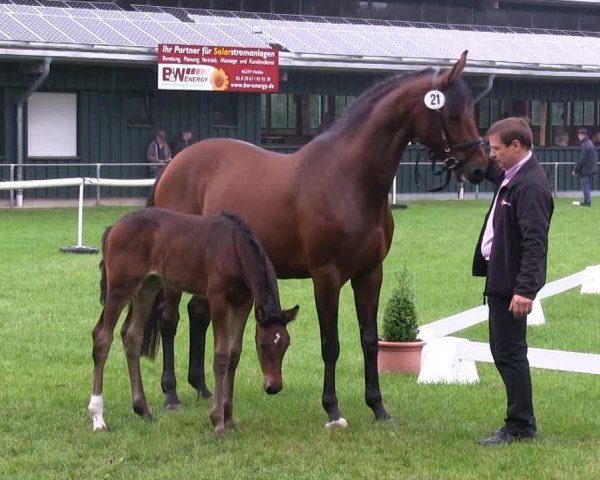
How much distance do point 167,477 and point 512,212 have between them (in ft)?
8.30

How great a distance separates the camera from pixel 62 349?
33.4 ft

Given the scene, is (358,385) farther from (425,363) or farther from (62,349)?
(62,349)

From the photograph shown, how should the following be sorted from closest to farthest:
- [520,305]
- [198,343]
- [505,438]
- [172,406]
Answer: [520,305]
[505,438]
[172,406]
[198,343]

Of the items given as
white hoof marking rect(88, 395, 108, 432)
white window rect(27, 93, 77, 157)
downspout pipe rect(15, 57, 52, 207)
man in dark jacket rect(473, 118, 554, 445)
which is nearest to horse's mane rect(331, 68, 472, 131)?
man in dark jacket rect(473, 118, 554, 445)

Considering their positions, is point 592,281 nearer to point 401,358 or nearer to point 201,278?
point 401,358

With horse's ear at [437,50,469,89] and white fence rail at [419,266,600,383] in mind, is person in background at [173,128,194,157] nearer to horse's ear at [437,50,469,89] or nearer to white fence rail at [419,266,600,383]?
white fence rail at [419,266,600,383]

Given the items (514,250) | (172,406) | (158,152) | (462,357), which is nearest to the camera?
(514,250)

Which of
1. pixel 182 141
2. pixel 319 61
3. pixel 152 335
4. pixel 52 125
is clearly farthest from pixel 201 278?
pixel 319 61

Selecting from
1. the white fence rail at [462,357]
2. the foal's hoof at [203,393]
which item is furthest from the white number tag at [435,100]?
the foal's hoof at [203,393]

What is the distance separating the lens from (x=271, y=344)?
706 cm

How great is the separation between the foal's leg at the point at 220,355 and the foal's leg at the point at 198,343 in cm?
121

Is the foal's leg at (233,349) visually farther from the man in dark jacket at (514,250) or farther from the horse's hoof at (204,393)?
the man in dark jacket at (514,250)

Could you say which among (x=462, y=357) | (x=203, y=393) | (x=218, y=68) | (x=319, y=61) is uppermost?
(x=319, y=61)

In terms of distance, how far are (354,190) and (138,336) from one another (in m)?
1.77
